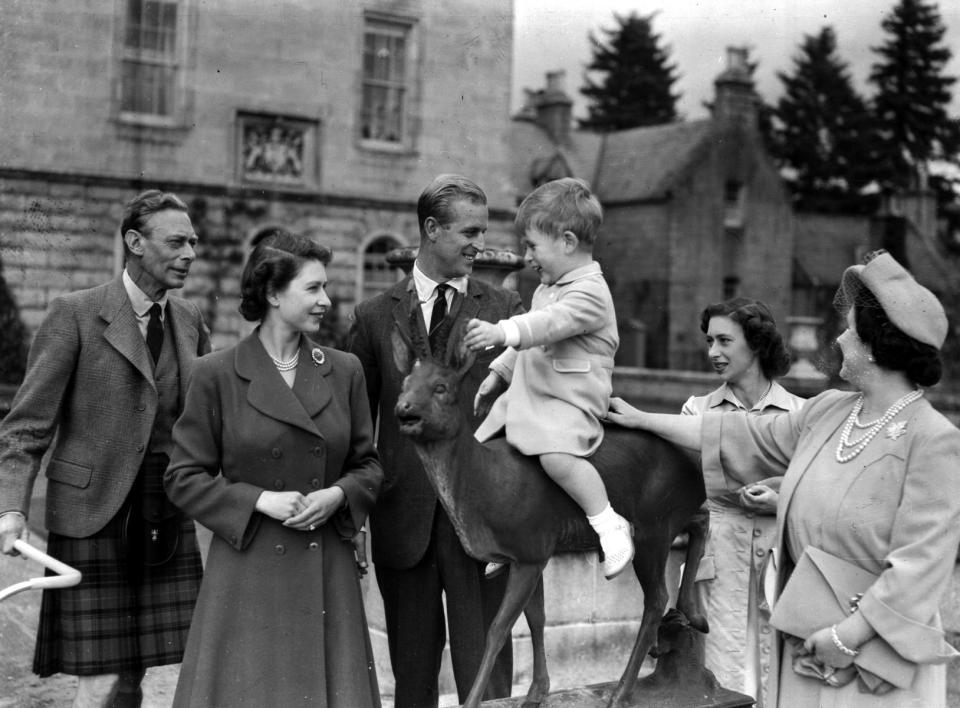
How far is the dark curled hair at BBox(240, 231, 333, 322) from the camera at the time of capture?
3.39 metres

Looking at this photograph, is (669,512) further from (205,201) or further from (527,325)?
(205,201)

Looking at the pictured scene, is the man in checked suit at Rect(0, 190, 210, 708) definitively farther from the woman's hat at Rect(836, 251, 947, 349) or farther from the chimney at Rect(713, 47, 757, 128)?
the chimney at Rect(713, 47, 757, 128)

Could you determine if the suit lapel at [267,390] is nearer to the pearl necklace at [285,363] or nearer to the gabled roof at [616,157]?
the pearl necklace at [285,363]

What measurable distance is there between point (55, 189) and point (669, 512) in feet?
49.3

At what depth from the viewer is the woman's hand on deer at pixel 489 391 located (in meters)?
3.50

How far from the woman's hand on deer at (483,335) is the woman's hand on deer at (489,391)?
524mm

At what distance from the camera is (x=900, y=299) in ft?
9.82

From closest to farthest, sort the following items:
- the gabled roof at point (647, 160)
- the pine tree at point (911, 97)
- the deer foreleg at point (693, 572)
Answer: the deer foreleg at point (693, 572) → the gabled roof at point (647, 160) → the pine tree at point (911, 97)

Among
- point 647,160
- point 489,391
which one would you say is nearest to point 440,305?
point 489,391

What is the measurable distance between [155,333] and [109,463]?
0.50 meters

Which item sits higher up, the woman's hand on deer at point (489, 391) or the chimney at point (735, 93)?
the chimney at point (735, 93)

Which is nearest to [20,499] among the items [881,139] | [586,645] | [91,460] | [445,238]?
[91,460]

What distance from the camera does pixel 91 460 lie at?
397 centimetres

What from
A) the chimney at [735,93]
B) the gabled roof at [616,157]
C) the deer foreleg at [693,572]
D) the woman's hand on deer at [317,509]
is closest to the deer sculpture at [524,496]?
the deer foreleg at [693,572]
